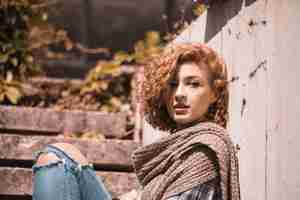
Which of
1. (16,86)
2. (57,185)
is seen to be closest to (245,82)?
(57,185)

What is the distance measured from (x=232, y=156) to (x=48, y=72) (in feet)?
13.7

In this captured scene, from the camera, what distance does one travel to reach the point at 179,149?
215 centimetres

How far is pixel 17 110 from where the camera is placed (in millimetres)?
4250

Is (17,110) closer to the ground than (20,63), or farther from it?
closer to the ground

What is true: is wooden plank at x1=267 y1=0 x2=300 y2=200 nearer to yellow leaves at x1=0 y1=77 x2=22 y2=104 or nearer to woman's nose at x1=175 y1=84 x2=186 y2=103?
woman's nose at x1=175 y1=84 x2=186 y2=103

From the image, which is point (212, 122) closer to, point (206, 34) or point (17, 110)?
point (206, 34)

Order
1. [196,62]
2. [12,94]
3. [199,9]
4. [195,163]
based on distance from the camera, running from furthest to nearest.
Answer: [12,94]
[199,9]
[196,62]
[195,163]

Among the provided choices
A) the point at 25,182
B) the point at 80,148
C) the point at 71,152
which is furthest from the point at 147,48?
the point at 71,152

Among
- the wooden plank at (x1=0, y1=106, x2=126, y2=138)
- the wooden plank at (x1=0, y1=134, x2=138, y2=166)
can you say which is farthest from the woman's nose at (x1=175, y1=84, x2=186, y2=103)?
the wooden plank at (x1=0, y1=106, x2=126, y2=138)

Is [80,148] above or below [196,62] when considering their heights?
below

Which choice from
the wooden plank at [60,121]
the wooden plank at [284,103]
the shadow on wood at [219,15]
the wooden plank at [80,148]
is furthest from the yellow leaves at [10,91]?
the wooden plank at [284,103]

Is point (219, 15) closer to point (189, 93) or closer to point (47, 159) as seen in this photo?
point (189, 93)

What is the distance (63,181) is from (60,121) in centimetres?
210

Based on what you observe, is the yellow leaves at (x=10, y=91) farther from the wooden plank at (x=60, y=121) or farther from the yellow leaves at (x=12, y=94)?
the wooden plank at (x=60, y=121)
